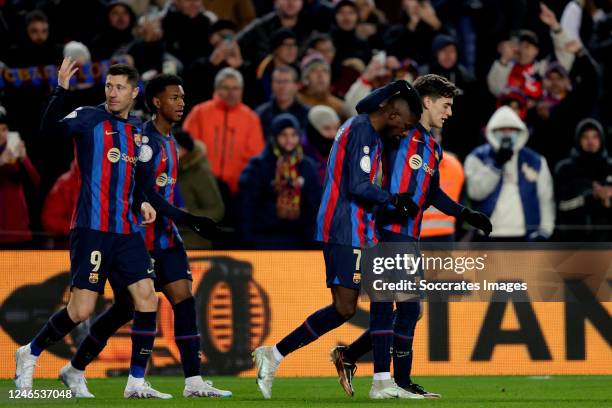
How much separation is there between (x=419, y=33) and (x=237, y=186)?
332 cm

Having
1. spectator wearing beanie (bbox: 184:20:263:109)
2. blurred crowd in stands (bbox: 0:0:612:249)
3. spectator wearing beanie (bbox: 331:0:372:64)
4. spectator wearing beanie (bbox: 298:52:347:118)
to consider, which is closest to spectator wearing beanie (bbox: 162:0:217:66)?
blurred crowd in stands (bbox: 0:0:612:249)

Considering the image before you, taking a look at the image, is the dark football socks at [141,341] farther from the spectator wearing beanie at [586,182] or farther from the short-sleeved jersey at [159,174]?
the spectator wearing beanie at [586,182]

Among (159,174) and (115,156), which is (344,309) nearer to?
(159,174)

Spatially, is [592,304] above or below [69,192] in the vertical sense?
below

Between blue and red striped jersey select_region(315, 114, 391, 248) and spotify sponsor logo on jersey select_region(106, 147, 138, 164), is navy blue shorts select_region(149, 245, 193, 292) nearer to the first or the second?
spotify sponsor logo on jersey select_region(106, 147, 138, 164)

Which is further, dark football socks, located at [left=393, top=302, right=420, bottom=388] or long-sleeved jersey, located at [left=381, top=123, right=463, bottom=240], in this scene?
dark football socks, located at [left=393, top=302, right=420, bottom=388]

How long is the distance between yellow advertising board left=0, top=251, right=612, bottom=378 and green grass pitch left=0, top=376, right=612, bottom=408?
0.29m

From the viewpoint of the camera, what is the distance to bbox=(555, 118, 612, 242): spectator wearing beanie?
14008 millimetres

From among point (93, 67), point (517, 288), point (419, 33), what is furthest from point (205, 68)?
point (517, 288)

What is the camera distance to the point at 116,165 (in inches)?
370

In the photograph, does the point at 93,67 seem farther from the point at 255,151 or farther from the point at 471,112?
the point at 471,112

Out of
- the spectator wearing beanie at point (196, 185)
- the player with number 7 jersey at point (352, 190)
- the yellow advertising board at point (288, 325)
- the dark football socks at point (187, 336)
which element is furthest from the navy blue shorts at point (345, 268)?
the spectator wearing beanie at point (196, 185)

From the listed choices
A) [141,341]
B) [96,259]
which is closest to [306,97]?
[141,341]

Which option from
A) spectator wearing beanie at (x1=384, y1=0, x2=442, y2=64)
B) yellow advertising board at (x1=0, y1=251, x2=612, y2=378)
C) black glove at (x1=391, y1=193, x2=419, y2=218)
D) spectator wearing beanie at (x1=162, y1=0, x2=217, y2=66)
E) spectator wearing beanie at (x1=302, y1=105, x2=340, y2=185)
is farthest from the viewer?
spectator wearing beanie at (x1=384, y1=0, x2=442, y2=64)
